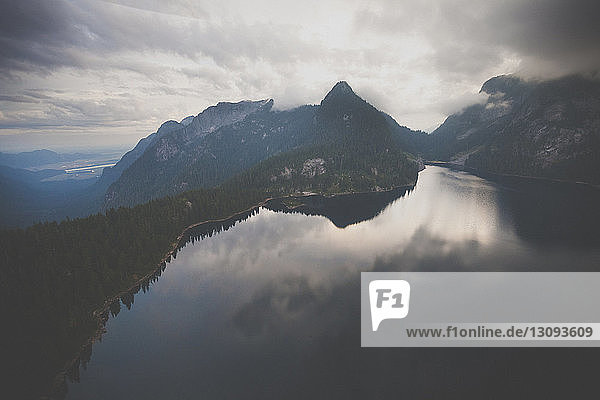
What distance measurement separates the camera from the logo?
170 feet

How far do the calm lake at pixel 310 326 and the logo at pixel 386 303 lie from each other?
18.0ft

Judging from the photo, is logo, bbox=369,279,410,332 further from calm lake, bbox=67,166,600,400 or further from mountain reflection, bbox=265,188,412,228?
mountain reflection, bbox=265,188,412,228

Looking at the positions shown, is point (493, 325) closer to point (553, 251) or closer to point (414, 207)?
point (553, 251)

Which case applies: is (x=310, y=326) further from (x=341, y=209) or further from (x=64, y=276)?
(x=341, y=209)

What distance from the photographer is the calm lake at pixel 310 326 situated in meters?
40.7

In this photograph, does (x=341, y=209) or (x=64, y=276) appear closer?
(x=64, y=276)

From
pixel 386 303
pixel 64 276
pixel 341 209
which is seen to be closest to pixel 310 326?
pixel 386 303

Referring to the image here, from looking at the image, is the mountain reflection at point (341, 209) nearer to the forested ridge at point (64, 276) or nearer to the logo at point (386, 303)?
the logo at point (386, 303)

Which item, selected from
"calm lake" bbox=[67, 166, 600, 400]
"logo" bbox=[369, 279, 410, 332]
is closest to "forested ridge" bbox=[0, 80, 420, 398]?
"calm lake" bbox=[67, 166, 600, 400]

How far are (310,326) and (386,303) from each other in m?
16.8

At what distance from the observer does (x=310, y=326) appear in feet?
178

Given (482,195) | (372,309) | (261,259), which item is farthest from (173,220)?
(482,195)

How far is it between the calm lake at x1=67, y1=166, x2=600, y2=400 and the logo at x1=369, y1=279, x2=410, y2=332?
5.49 meters

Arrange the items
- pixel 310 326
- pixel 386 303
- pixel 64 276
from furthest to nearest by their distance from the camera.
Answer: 1. pixel 64 276
2. pixel 310 326
3. pixel 386 303
